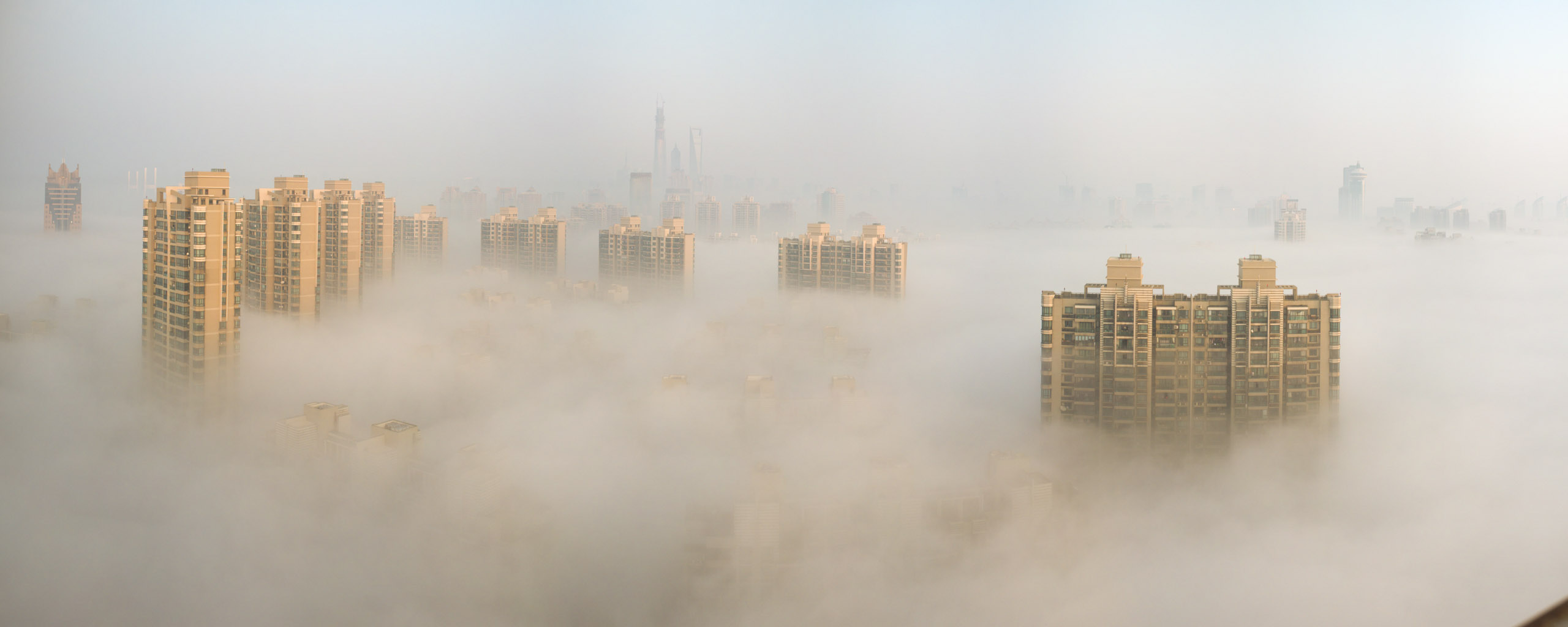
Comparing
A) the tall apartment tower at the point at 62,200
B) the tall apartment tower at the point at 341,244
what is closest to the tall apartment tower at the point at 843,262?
the tall apartment tower at the point at 341,244

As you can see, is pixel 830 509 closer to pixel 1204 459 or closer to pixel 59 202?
pixel 1204 459

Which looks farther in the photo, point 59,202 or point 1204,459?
point 1204,459

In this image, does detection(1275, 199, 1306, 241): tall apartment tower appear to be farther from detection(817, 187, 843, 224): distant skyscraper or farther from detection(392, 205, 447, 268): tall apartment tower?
detection(392, 205, 447, 268): tall apartment tower

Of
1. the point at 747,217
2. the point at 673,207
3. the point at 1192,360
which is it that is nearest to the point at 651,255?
the point at 673,207

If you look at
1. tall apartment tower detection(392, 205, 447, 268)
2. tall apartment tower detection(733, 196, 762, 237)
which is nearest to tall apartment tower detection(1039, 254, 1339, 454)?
tall apartment tower detection(733, 196, 762, 237)

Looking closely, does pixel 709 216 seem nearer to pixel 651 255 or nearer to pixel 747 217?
pixel 747 217

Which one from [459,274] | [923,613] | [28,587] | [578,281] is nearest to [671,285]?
[578,281]
